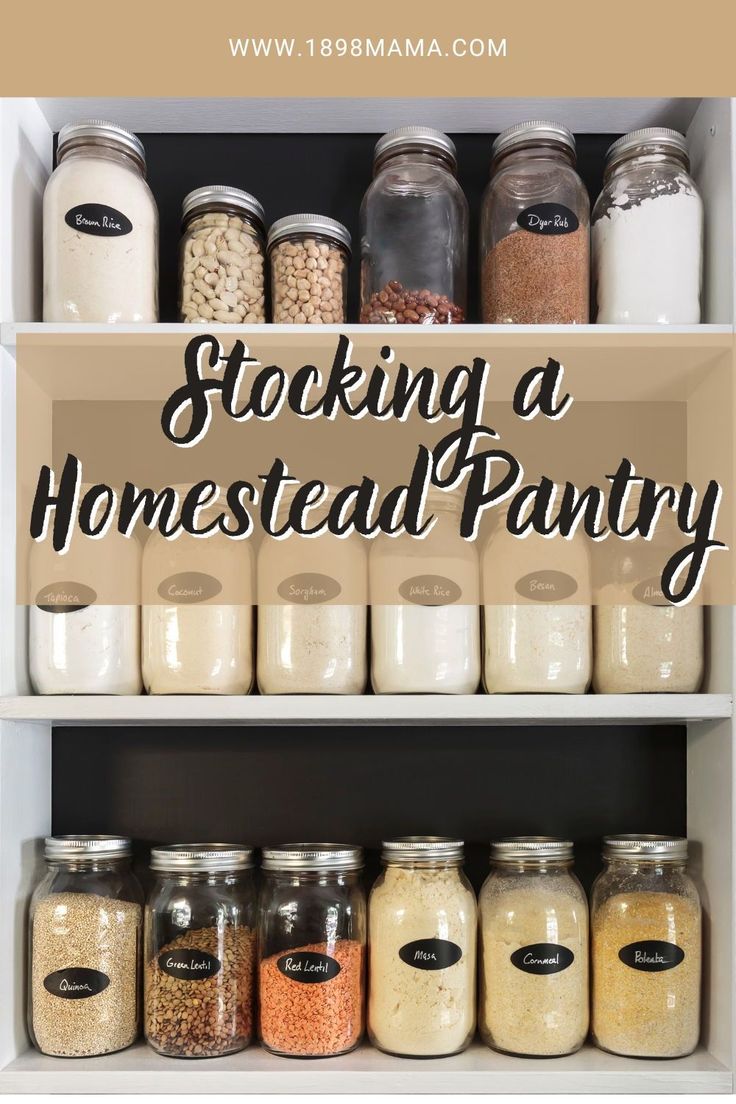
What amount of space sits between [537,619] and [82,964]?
24.5 inches

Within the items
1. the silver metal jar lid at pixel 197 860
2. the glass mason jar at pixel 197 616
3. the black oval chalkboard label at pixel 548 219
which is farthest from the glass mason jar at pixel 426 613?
the black oval chalkboard label at pixel 548 219

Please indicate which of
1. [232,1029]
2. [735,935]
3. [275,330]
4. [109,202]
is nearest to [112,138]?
[109,202]

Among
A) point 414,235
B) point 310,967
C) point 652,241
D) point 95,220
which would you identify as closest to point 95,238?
point 95,220

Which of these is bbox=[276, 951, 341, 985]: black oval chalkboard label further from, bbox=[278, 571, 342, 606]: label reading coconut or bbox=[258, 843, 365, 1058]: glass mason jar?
bbox=[278, 571, 342, 606]: label reading coconut

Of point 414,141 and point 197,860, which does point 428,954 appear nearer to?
point 197,860

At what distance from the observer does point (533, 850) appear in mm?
1202

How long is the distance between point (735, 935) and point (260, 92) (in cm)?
113

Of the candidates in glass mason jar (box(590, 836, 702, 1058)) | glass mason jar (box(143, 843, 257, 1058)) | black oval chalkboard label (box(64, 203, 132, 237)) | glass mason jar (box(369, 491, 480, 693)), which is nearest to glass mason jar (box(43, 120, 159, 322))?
black oval chalkboard label (box(64, 203, 132, 237))

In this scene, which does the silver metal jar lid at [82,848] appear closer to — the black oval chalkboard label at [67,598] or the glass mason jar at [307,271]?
the black oval chalkboard label at [67,598]

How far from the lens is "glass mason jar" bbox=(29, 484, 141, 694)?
1.18 metres

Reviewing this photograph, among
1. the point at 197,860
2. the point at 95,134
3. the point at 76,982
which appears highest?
the point at 95,134

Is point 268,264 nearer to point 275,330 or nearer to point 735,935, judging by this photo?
point 275,330

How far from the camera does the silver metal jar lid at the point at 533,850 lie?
120 cm

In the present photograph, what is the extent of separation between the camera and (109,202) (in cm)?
123
